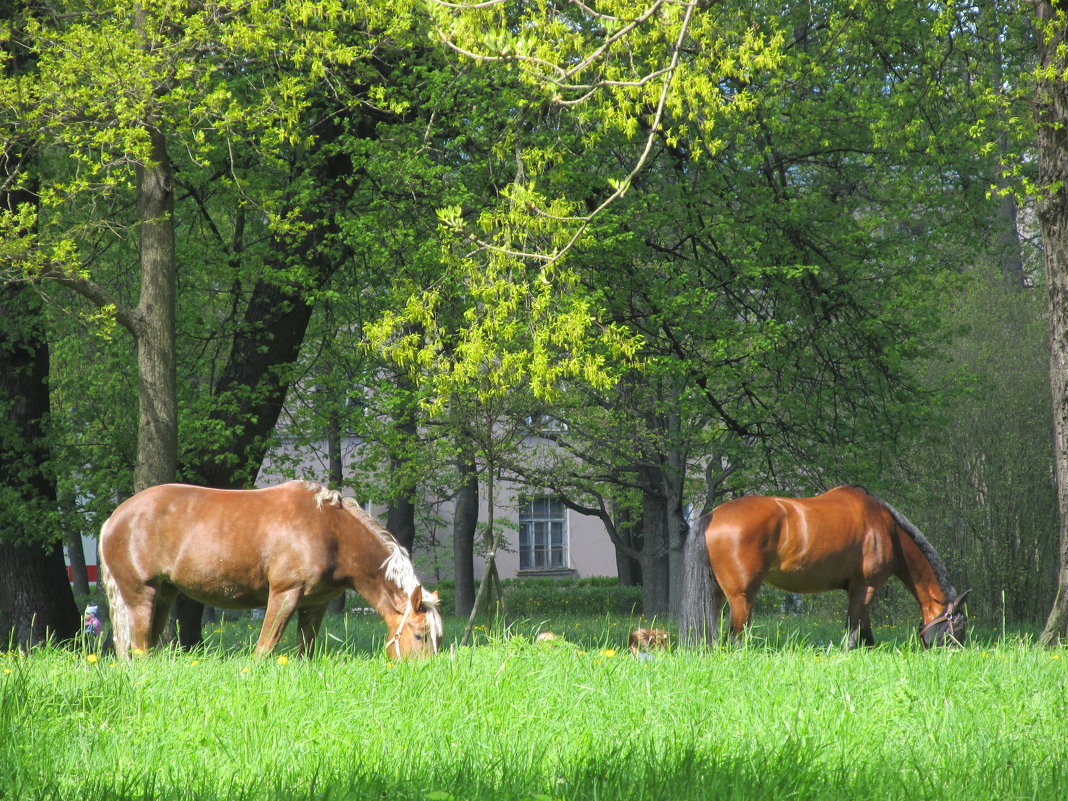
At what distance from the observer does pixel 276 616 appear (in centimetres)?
788

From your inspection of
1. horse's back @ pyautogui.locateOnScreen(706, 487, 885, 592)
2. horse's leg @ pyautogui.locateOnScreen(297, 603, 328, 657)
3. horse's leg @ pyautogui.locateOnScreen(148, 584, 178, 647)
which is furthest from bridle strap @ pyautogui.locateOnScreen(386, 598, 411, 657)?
horse's back @ pyautogui.locateOnScreen(706, 487, 885, 592)

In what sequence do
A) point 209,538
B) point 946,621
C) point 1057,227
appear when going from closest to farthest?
point 209,538
point 946,621
point 1057,227

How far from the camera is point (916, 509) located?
17.1 metres

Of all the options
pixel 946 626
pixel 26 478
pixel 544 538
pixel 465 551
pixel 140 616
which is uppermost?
pixel 26 478

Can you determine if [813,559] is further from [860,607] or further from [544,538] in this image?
[544,538]

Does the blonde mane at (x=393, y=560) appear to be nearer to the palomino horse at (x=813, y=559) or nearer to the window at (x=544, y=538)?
the palomino horse at (x=813, y=559)

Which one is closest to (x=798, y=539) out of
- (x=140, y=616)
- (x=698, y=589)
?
(x=698, y=589)

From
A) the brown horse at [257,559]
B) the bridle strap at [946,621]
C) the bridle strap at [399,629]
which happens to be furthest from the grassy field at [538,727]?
the bridle strap at [946,621]

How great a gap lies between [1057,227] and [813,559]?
3449 mm

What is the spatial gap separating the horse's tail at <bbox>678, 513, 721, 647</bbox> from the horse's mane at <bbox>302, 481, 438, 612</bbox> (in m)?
2.43

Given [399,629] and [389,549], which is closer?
[399,629]

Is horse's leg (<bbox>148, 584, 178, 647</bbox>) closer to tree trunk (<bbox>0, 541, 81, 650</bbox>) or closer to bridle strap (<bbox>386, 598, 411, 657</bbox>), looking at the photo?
bridle strap (<bbox>386, 598, 411, 657</bbox>)

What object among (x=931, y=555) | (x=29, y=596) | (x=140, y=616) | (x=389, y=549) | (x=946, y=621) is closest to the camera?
(x=389, y=549)

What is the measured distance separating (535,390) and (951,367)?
12.9 metres
